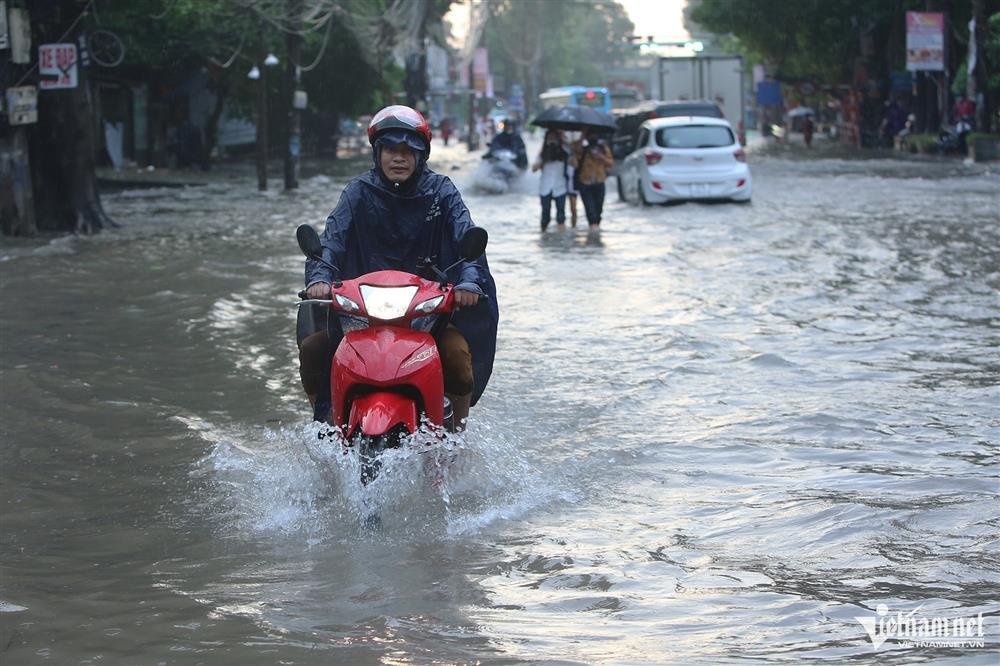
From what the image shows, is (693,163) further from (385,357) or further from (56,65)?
(385,357)

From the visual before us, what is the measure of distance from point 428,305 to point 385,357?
25 centimetres

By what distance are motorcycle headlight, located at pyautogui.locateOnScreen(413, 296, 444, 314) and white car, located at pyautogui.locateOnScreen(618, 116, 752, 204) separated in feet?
60.2

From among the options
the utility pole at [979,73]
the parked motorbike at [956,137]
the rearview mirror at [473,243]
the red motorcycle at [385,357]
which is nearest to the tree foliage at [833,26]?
the parked motorbike at [956,137]

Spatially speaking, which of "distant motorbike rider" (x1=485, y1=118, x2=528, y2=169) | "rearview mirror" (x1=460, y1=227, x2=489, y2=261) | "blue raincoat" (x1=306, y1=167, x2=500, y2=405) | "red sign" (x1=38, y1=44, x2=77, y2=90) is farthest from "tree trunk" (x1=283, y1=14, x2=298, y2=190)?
"rearview mirror" (x1=460, y1=227, x2=489, y2=261)

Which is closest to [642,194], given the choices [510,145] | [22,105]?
[510,145]

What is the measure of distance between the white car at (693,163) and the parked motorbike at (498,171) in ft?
18.9

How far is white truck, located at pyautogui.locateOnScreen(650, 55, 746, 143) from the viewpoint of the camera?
160 feet

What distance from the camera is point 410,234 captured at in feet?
19.6

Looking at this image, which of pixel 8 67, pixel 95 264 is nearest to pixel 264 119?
pixel 8 67

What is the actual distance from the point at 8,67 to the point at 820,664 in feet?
54.2

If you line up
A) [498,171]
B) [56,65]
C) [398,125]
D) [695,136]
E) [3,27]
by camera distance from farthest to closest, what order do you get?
[498,171] < [695,136] < [56,65] < [3,27] < [398,125]

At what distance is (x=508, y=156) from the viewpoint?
30.0 metres

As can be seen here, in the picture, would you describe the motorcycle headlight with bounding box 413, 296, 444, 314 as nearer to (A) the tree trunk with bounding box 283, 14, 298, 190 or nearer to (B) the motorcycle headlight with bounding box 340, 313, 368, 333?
(B) the motorcycle headlight with bounding box 340, 313, 368, 333

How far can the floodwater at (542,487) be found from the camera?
4727mm
